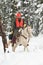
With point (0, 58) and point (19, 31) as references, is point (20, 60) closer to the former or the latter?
point (0, 58)

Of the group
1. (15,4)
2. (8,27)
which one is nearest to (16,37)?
(15,4)

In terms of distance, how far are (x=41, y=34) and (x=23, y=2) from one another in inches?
140

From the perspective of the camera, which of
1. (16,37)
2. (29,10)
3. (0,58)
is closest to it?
(0,58)

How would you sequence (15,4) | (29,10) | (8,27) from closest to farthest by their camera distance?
(29,10)
(15,4)
(8,27)

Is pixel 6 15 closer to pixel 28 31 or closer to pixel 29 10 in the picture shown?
pixel 29 10

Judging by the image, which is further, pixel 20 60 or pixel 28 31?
pixel 28 31

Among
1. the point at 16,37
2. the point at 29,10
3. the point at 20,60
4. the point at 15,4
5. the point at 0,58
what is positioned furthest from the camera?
the point at 15,4

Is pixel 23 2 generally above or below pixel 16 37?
below

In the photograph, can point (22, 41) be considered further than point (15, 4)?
No

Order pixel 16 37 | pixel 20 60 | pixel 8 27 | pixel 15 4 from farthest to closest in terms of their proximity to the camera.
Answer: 1. pixel 8 27
2. pixel 15 4
3. pixel 16 37
4. pixel 20 60

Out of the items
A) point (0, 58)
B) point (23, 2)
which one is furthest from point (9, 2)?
point (0, 58)

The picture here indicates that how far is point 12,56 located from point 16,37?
1.23 meters

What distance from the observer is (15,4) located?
31.8 m

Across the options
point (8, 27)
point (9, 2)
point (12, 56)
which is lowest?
point (8, 27)
